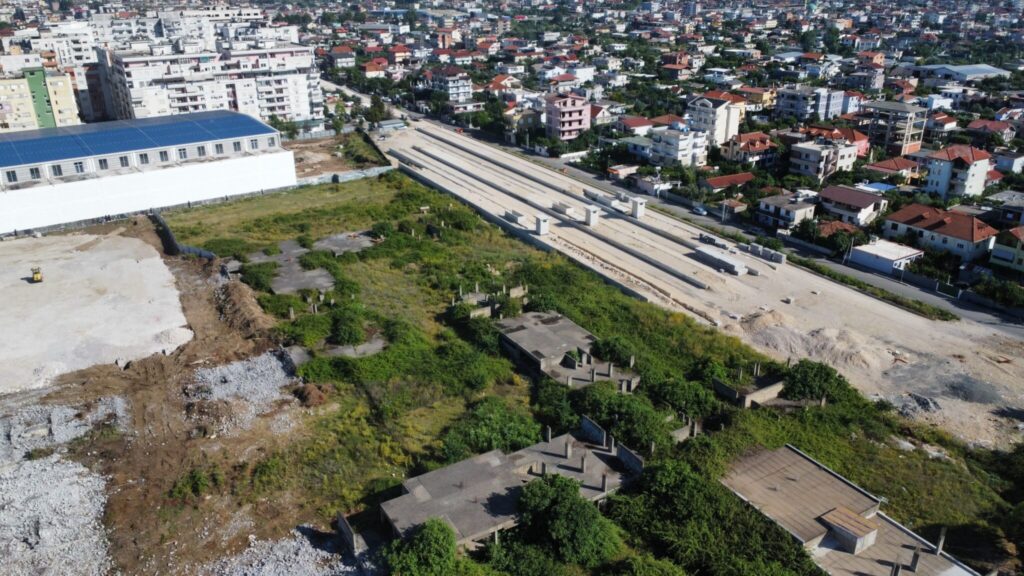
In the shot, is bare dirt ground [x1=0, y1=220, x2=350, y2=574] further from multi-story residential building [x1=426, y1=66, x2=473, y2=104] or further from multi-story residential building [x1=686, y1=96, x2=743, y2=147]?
multi-story residential building [x1=426, y1=66, x2=473, y2=104]

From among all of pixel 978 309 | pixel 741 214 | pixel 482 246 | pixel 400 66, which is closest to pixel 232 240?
pixel 482 246

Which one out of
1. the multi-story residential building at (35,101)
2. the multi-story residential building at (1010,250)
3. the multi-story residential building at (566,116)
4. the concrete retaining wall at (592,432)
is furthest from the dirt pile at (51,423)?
the multi-story residential building at (35,101)

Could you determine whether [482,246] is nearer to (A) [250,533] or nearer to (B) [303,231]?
(B) [303,231]

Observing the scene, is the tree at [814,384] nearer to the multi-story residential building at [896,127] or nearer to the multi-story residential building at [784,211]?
the multi-story residential building at [784,211]

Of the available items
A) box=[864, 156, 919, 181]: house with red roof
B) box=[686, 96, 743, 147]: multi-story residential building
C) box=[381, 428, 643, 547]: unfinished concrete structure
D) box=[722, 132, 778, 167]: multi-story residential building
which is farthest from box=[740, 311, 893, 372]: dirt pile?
box=[686, 96, 743, 147]: multi-story residential building

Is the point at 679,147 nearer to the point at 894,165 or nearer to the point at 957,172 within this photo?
the point at 894,165
